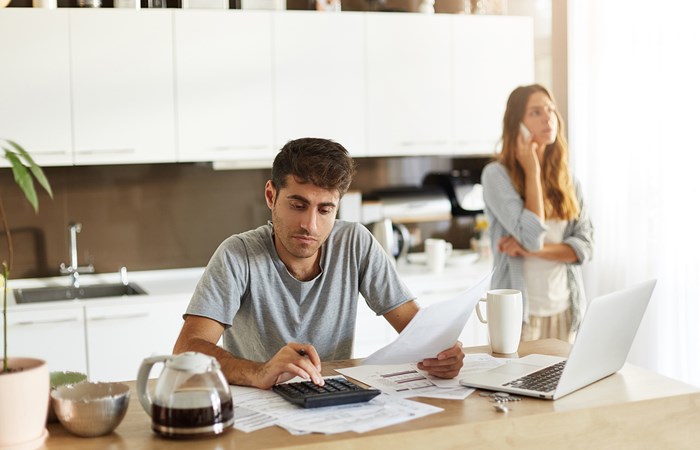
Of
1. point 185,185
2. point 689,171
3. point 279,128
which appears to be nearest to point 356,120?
point 279,128

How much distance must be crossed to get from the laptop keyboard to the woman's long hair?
4.73 ft

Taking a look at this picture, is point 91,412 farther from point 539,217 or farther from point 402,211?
point 402,211

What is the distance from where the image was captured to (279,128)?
4.01 metres

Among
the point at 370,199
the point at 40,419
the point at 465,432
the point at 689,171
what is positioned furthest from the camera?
the point at 370,199

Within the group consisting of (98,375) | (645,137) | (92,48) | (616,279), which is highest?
(92,48)

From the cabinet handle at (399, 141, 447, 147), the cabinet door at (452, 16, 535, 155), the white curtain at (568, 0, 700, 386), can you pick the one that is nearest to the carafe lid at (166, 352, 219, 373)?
the white curtain at (568, 0, 700, 386)

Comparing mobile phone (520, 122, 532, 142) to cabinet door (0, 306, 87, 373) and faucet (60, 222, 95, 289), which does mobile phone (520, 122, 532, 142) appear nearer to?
cabinet door (0, 306, 87, 373)

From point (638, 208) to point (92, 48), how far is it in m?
2.46

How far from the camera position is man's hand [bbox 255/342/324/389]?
6.07 feet

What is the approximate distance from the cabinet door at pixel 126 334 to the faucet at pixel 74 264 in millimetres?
430

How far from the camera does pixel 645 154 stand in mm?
3859

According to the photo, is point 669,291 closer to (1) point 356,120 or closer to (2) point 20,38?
(1) point 356,120

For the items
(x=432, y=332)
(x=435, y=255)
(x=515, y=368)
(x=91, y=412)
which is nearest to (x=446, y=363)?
(x=432, y=332)

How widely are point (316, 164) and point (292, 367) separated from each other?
0.58 m
